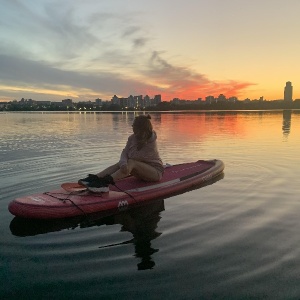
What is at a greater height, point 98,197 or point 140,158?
point 140,158

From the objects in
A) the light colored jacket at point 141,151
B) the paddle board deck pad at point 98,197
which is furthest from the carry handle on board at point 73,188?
the light colored jacket at point 141,151

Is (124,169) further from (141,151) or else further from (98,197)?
(98,197)

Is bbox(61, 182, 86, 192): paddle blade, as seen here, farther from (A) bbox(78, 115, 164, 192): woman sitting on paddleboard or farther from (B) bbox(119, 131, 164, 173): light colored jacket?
(B) bbox(119, 131, 164, 173): light colored jacket

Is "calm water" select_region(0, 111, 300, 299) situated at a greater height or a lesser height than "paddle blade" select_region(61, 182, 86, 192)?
lesser

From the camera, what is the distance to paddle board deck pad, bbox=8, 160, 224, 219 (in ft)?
21.7

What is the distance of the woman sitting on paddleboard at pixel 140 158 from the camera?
786 centimetres

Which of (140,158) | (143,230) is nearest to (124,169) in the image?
(140,158)

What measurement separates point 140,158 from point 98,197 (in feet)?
5.26

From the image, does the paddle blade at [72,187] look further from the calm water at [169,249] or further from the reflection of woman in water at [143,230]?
the reflection of woman in water at [143,230]

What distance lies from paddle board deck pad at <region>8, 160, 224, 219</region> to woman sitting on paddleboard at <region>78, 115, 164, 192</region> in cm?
33

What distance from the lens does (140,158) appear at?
330 inches

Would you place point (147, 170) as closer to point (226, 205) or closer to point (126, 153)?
point (126, 153)

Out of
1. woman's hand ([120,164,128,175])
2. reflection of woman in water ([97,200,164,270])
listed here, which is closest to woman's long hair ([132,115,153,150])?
woman's hand ([120,164,128,175])

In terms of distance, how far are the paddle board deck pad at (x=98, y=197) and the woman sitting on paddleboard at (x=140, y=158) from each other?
332mm
